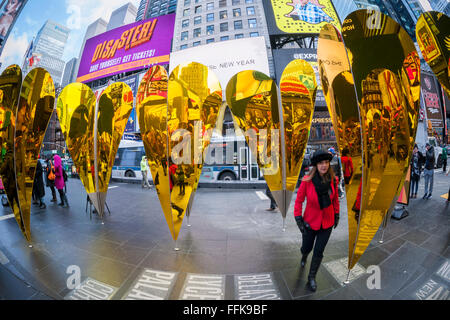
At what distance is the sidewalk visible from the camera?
6.80 ft

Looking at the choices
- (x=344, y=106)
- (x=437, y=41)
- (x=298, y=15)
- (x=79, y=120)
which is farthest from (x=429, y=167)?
(x=298, y=15)

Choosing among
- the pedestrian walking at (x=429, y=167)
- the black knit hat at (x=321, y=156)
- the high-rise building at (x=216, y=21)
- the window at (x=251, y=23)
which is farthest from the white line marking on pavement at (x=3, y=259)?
the window at (x=251, y=23)

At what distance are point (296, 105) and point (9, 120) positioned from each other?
424 cm

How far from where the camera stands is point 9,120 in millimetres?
2645

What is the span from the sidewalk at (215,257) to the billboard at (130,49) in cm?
1809

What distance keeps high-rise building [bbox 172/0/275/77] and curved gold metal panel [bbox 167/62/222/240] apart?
2085 cm

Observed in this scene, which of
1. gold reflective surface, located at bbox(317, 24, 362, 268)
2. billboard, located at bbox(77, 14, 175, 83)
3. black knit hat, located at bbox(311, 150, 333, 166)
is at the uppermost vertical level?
billboard, located at bbox(77, 14, 175, 83)

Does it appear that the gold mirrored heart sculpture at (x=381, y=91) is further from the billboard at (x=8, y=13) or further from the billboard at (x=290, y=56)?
the billboard at (x=290, y=56)

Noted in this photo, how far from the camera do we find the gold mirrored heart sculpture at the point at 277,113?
262cm

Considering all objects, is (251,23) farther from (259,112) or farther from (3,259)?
(3,259)

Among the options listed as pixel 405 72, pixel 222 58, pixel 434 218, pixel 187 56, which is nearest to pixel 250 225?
pixel 405 72

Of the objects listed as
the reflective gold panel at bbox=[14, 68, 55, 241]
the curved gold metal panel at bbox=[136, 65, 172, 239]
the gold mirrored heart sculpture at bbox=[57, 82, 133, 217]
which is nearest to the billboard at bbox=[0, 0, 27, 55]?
the reflective gold panel at bbox=[14, 68, 55, 241]

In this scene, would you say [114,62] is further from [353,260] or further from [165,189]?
[353,260]

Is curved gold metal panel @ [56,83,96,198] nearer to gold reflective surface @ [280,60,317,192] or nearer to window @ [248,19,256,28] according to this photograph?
gold reflective surface @ [280,60,317,192]
